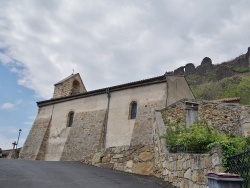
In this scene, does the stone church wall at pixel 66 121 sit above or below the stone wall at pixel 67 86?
below

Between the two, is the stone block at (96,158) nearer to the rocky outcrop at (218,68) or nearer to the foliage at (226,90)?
the foliage at (226,90)

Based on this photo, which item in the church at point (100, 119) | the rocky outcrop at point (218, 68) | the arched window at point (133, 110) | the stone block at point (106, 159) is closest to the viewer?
the stone block at point (106, 159)

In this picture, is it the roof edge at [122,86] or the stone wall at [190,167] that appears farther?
the roof edge at [122,86]

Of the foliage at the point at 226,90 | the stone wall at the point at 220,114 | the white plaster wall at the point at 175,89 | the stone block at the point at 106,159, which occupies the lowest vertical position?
the stone block at the point at 106,159

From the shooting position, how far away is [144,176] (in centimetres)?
880

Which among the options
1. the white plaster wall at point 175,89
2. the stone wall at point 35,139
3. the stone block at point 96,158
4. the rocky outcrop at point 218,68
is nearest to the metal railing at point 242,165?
the stone block at point 96,158

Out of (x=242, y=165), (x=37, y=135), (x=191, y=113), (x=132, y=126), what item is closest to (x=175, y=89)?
(x=191, y=113)

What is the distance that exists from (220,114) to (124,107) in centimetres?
591

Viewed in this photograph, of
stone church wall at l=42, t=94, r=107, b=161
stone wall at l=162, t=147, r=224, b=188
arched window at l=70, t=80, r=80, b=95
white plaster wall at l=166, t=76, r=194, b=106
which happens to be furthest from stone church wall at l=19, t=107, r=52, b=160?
stone wall at l=162, t=147, r=224, b=188

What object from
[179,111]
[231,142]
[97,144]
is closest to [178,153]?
[231,142]

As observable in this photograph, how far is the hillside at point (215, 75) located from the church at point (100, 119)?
82.6 ft

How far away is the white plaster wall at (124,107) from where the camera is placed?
15070 mm

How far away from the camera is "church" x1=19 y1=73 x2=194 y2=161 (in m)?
14.9

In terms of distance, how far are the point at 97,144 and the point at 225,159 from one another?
11.1 metres
